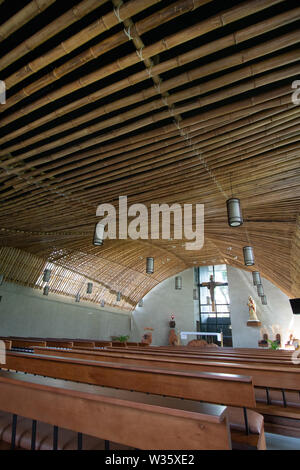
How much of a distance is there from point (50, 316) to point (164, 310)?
9.81m

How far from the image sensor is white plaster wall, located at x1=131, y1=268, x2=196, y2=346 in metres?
20.1

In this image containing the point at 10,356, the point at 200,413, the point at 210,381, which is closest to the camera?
the point at 200,413

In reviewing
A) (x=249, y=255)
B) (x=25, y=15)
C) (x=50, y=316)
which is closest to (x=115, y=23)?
(x=25, y=15)

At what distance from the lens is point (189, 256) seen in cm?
1639

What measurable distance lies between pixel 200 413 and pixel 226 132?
363 cm

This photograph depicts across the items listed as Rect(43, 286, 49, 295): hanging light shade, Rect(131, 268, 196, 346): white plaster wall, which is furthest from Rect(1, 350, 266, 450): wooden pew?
Rect(131, 268, 196, 346): white plaster wall

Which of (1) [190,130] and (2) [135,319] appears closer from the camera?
(1) [190,130]

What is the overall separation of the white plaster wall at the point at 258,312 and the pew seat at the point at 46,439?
1678cm

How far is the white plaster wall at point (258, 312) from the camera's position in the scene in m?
16.0

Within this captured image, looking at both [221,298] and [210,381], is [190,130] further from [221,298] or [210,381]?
[221,298]

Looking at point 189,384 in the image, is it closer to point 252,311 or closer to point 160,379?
point 160,379

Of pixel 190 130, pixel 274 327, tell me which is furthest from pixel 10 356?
pixel 274 327

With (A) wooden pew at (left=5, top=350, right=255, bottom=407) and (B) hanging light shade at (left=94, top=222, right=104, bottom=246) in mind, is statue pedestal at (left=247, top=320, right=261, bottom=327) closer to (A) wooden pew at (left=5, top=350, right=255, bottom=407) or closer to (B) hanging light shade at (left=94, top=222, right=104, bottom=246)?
(B) hanging light shade at (left=94, top=222, right=104, bottom=246)

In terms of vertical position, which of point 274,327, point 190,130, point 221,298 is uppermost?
point 190,130
